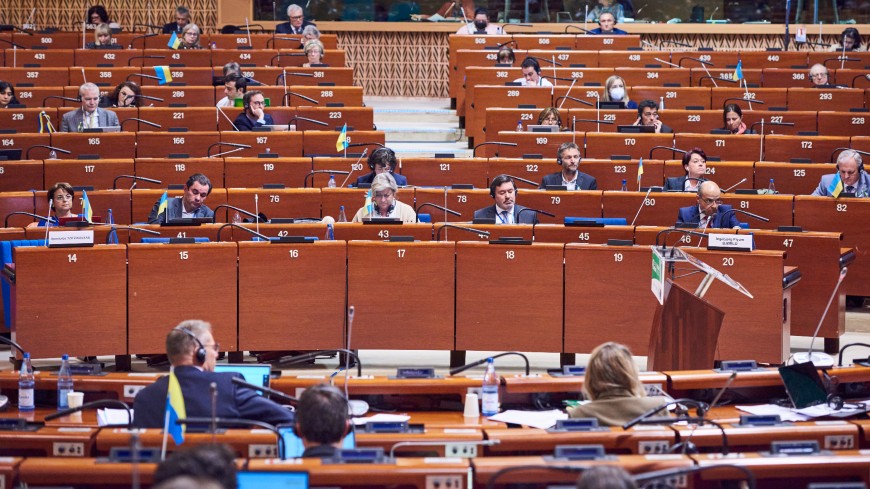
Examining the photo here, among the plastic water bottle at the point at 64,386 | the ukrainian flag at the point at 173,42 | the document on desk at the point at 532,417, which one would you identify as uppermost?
the ukrainian flag at the point at 173,42

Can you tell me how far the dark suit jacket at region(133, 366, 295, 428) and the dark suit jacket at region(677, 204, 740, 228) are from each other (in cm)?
420

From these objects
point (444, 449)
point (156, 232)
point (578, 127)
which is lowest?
point (444, 449)

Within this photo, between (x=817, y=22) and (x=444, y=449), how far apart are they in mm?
12844

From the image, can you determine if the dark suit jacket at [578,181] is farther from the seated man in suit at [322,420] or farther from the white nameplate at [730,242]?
the seated man in suit at [322,420]

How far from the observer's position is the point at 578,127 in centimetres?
1036

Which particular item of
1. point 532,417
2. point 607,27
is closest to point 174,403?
point 532,417

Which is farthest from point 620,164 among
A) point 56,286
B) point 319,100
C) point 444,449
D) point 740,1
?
point 740,1

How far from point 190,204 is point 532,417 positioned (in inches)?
163

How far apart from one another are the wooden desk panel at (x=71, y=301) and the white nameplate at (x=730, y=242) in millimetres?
3356

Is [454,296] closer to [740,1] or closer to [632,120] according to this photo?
[632,120]

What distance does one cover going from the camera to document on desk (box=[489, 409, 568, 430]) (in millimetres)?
4303

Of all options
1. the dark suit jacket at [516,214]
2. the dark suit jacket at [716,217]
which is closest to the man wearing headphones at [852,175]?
the dark suit jacket at [716,217]

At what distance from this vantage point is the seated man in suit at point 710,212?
7746 millimetres

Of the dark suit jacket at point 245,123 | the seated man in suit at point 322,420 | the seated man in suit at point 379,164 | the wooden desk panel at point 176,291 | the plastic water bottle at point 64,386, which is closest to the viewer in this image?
the seated man in suit at point 322,420
